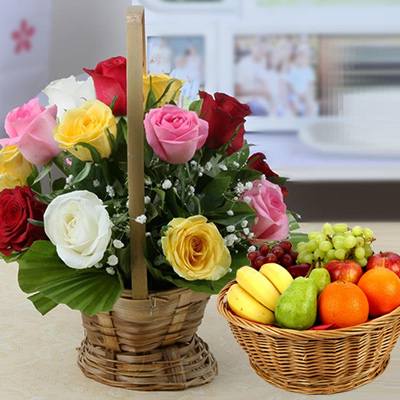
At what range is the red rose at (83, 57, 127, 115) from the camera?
104cm

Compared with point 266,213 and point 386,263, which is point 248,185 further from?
point 386,263

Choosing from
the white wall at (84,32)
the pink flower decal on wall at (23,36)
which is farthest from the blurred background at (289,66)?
the white wall at (84,32)

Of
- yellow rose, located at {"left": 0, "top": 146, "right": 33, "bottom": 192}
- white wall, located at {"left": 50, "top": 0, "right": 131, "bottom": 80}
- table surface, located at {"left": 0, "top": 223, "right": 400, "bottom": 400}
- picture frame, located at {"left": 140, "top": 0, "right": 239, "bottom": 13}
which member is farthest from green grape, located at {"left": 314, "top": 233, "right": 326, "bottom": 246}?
white wall, located at {"left": 50, "top": 0, "right": 131, "bottom": 80}

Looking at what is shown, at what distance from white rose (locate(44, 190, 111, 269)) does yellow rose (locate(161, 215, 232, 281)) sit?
84 mm

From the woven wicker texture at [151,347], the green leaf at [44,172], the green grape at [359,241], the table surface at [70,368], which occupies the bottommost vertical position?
the table surface at [70,368]

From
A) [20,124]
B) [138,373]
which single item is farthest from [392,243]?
[20,124]

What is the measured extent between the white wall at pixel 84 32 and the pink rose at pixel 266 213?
5.75ft

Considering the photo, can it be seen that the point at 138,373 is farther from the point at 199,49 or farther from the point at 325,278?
the point at 199,49

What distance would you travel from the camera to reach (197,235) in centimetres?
98

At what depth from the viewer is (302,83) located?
2.47 m

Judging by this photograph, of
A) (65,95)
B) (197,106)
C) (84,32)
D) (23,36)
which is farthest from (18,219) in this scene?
(84,32)

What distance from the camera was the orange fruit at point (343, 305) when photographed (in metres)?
1.01

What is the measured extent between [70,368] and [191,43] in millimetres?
1546

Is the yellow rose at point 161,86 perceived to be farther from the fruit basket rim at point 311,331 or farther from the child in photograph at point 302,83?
the child in photograph at point 302,83
